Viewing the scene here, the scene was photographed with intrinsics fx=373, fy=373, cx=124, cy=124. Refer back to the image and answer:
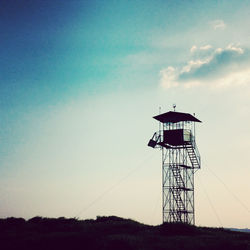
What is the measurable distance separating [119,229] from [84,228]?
3.39 m

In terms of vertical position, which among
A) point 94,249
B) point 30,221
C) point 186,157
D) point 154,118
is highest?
point 154,118

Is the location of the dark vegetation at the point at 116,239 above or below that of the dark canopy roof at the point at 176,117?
below

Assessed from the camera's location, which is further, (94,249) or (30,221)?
(30,221)

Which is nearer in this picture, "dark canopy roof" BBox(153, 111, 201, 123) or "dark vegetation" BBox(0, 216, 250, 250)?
"dark vegetation" BBox(0, 216, 250, 250)

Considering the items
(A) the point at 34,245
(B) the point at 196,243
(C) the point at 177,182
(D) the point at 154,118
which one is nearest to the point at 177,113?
(D) the point at 154,118

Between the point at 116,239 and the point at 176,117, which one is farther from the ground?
the point at 176,117

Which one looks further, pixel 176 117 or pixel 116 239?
pixel 176 117

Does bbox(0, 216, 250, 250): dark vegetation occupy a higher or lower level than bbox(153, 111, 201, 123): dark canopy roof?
lower

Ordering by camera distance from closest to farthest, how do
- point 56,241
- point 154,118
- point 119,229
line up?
point 56,241 → point 119,229 → point 154,118

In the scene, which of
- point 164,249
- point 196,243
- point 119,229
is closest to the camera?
point 164,249

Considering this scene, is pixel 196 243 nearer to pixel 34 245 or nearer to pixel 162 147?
pixel 34 245

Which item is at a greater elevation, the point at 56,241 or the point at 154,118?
A: the point at 154,118

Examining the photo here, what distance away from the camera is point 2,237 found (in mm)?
31547

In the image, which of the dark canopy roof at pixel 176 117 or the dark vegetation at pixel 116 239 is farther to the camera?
the dark canopy roof at pixel 176 117
